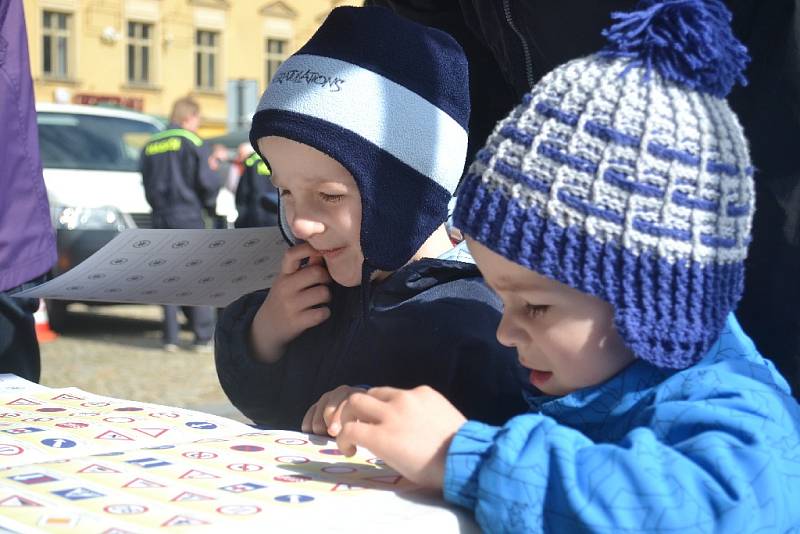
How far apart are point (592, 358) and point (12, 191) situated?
4.73 ft

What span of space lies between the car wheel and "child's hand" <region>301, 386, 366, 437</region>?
7.27 m

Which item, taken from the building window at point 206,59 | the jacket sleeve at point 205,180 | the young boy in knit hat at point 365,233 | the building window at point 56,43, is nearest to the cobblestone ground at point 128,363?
the jacket sleeve at point 205,180

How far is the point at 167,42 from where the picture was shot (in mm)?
29906

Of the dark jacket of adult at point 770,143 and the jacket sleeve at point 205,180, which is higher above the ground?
the dark jacket of adult at point 770,143

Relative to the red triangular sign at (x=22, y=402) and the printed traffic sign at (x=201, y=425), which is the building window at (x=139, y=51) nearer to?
→ the red triangular sign at (x=22, y=402)

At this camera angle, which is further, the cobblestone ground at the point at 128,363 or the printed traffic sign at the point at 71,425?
the cobblestone ground at the point at 128,363

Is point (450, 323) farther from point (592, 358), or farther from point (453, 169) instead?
point (592, 358)

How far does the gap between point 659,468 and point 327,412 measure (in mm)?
474

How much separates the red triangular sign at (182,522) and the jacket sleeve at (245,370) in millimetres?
778

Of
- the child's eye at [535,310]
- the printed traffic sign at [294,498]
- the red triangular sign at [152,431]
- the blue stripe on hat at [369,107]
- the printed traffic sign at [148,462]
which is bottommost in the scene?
the red triangular sign at [152,431]

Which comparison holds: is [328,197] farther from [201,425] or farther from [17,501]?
[17,501]

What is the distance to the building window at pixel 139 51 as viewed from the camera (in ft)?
96.8

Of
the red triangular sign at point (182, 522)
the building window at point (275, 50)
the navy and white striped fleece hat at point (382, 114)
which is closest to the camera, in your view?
the red triangular sign at point (182, 522)

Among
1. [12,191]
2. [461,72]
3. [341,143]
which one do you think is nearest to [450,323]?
[341,143]
